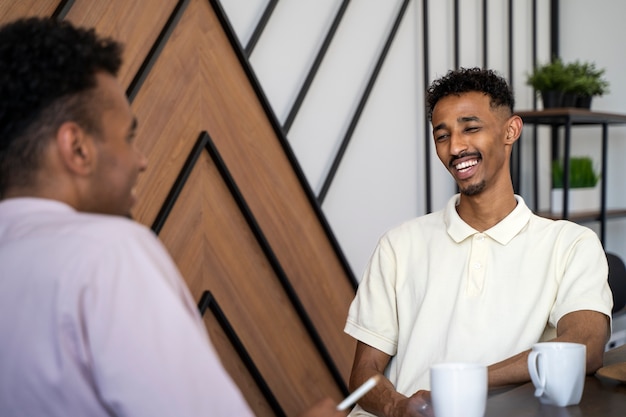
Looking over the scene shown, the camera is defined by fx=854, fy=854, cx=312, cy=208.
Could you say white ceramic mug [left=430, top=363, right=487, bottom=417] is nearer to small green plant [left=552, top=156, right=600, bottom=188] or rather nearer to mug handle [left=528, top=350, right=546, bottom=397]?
mug handle [left=528, top=350, right=546, bottom=397]

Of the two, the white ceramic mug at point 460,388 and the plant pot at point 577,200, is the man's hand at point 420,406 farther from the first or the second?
the plant pot at point 577,200

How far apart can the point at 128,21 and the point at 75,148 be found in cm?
144

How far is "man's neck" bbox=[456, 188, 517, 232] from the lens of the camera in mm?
1703

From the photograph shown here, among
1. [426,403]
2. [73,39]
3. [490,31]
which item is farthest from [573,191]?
[73,39]

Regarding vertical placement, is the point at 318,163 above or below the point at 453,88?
below

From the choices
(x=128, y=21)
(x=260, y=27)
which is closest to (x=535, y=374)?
(x=128, y=21)

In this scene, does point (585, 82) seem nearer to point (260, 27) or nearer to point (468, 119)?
point (260, 27)

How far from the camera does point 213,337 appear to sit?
2.30m

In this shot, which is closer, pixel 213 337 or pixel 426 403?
pixel 426 403

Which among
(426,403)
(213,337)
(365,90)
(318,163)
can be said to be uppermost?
(365,90)

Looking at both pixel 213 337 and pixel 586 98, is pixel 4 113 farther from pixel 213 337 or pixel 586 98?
pixel 586 98

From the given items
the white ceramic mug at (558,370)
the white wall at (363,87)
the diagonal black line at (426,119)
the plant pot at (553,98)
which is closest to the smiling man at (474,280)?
the white ceramic mug at (558,370)

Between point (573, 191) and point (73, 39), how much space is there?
9.38 ft

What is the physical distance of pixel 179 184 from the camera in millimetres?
2213
